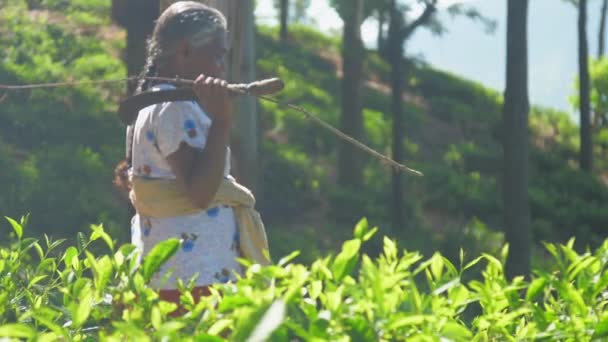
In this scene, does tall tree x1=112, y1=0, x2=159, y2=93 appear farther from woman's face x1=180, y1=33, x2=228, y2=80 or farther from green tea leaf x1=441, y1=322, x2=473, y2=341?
green tea leaf x1=441, y1=322, x2=473, y2=341

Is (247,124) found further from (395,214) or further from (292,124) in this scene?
(292,124)

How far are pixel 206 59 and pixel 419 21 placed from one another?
12074 mm

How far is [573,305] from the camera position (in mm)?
2576

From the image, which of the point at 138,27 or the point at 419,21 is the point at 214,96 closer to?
the point at 138,27

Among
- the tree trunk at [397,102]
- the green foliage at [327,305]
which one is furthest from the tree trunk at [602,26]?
the green foliage at [327,305]

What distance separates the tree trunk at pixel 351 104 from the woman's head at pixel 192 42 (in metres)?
12.5

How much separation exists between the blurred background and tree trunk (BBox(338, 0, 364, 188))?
0.09 ft

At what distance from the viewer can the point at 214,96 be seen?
131 inches

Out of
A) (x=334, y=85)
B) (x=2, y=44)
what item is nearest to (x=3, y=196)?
(x=2, y=44)

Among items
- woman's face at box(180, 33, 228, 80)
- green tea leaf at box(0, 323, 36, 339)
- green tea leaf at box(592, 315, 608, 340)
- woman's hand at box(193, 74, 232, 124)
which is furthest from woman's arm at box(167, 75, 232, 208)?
green tea leaf at box(0, 323, 36, 339)

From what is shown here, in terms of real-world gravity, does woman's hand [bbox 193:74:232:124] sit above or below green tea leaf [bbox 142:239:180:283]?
above

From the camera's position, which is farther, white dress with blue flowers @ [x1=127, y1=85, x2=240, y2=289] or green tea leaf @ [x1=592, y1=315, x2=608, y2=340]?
white dress with blue flowers @ [x1=127, y1=85, x2=240, y2=289]

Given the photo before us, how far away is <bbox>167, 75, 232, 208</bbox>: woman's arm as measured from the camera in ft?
11.0

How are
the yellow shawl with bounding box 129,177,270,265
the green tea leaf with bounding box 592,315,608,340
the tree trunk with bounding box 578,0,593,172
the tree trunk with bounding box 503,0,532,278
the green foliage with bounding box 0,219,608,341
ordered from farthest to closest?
the tree trunk with bounding box 578,0,593,172, the tree trunk with bounding box 503,0,532,278, the yellow shawl with bounding box 129,177,270,265, the green tea leaf with bounding box 592,315,608,340, the green foliage with bounding box 0,219,608,341
